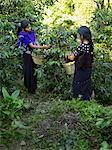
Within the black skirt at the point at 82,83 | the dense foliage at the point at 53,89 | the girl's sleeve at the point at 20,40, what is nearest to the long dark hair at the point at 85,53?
the black skirt at the point at 82,83

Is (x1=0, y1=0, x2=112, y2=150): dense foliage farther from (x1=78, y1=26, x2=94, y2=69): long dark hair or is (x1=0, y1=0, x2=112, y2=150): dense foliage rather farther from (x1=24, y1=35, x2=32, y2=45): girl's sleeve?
(x1=78, y1=26, x2=94, y2=69): long dark hair

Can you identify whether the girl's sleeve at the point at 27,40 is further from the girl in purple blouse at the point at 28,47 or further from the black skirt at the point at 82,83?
the black skirt at the point at 82,83

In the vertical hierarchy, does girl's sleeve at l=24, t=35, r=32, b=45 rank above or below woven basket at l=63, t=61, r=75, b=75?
above

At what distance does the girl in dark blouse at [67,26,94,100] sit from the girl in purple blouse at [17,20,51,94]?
0.68 metres

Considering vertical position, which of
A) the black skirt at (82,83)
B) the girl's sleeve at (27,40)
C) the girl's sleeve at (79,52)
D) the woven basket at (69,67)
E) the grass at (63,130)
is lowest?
the grass at (63,130)

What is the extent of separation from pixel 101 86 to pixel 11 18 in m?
2.05

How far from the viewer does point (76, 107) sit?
15.4ft

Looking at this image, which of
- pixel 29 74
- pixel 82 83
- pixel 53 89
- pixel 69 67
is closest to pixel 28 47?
pixel 29 74

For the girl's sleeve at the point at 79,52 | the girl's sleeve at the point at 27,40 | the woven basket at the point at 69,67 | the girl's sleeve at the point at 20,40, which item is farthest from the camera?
the girl's sleeve at the point at 27,40

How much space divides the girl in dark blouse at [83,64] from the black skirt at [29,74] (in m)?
1.06

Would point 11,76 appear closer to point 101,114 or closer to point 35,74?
point 35,74

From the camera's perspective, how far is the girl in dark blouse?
214 inches

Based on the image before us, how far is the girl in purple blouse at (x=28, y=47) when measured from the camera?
6.15 m

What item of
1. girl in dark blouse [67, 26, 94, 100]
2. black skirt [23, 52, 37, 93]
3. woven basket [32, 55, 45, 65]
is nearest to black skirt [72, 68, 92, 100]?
girl in dark blouse [67, 26, 94, 100]
